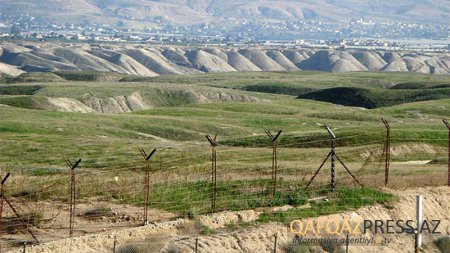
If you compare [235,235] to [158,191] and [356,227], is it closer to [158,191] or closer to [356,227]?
[356,227]

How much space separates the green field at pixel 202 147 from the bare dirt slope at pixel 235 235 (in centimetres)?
130

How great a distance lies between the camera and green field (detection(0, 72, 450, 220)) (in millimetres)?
31763

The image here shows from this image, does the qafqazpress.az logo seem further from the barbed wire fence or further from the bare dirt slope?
the barbed wire fence

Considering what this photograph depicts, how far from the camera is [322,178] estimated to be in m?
34.7

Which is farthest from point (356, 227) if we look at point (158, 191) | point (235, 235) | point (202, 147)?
point (202, 147)

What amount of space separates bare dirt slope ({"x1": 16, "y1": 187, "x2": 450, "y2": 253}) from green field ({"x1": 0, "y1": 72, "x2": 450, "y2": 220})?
130 cm

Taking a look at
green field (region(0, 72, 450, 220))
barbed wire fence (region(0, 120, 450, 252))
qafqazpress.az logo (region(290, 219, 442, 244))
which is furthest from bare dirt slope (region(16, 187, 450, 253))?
green field (region(0, 72, 450, 220))

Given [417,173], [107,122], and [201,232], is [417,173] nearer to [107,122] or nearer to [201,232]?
[201,232]

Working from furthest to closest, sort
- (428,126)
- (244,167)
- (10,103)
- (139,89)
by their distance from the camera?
(139,89), (10,103), (428,126), (244,167)

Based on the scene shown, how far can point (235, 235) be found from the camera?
25609mm

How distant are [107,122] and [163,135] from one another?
6706 millimetres

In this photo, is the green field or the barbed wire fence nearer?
the barbed wire fence

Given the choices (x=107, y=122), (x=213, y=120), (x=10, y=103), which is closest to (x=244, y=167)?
(x=107, y=122)

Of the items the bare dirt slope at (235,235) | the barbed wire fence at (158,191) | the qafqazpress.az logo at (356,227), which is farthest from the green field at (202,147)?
the bare dirt slope at (235,235)
